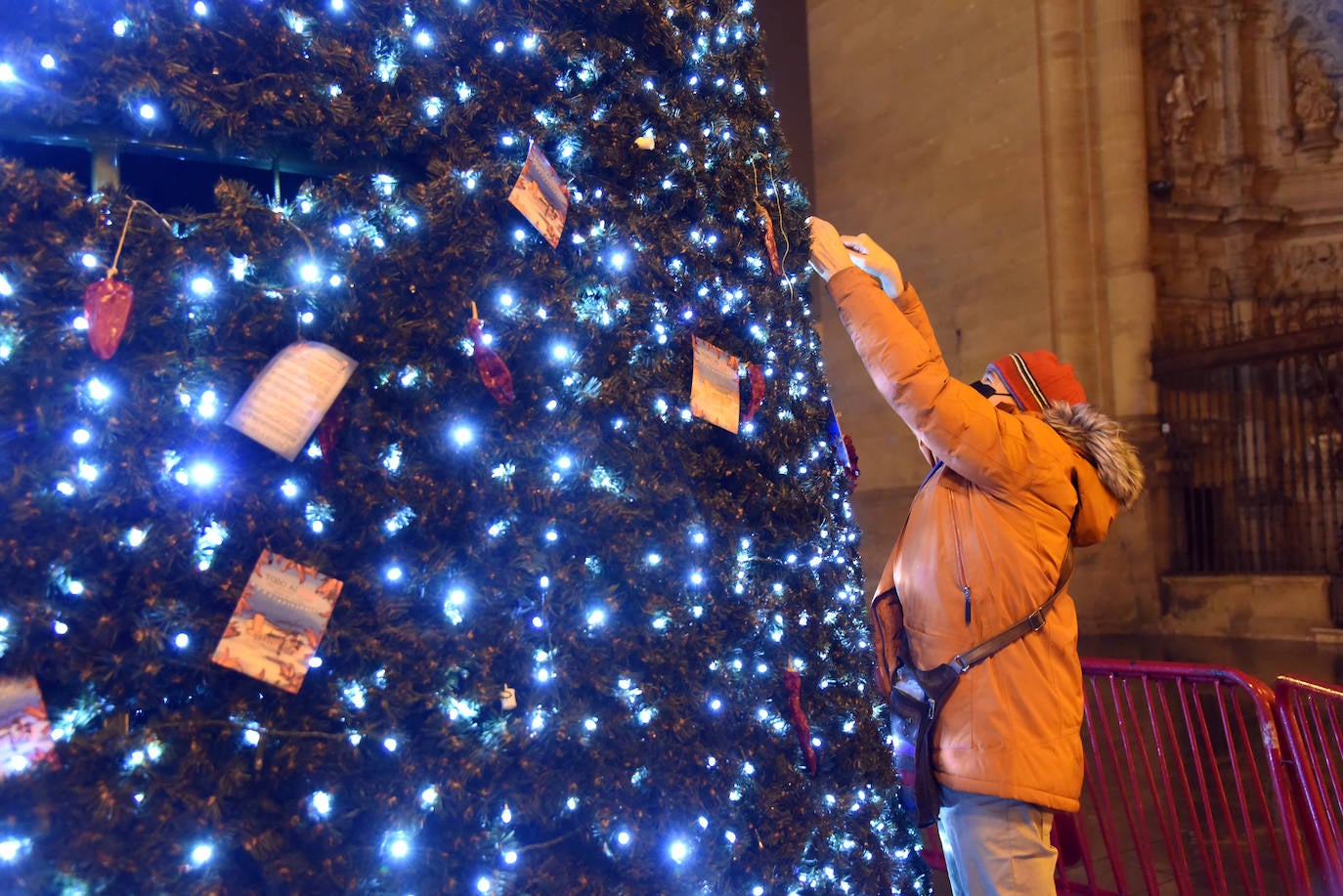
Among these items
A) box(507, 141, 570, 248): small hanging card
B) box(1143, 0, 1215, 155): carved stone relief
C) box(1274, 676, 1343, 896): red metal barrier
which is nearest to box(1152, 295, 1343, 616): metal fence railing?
box(1143, 0, 1215, 155): carved stone relief

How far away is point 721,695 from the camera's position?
246 centimetres

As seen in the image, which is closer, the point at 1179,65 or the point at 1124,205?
the point at 1124,205

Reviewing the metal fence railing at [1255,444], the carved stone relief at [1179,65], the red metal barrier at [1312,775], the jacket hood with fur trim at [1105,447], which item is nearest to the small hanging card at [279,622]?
the jacket hood with fur trim at [1105,447]

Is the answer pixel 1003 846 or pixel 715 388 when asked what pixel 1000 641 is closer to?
pixel 1003 846

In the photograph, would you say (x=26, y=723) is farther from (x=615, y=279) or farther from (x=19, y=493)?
(x=615, y=279)

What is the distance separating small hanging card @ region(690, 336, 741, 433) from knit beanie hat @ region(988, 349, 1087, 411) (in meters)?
0.71

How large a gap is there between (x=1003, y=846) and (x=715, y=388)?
4.50ft

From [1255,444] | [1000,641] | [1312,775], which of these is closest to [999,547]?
[1000,641]

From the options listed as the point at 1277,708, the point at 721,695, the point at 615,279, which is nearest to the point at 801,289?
the point at 615,279

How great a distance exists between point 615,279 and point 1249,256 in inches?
471

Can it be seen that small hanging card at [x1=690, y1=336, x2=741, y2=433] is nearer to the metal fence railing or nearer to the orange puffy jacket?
the orange puffy jacket

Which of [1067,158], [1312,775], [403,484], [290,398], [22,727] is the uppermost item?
[1067,158]

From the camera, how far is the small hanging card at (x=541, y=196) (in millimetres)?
2289

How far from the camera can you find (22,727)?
1.68 meters
